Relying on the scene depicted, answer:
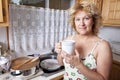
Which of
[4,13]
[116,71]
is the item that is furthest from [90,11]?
[116,71]

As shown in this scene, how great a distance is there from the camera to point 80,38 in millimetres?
1213

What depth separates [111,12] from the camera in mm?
1744

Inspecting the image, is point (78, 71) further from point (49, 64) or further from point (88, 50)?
point (49, 64)

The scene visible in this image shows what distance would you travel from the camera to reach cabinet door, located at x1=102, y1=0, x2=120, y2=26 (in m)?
1.68

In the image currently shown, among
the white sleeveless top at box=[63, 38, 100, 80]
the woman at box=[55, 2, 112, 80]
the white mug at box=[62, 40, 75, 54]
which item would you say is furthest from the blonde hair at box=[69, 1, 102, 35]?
the white mug at box=[62, 40, 75, 54]

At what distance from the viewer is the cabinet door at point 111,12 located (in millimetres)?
1685

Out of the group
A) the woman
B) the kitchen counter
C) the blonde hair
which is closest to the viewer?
the woman

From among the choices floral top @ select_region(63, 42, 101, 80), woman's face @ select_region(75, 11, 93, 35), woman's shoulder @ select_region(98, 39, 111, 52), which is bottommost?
floral top @ select_region(63, 42, 101, 80)

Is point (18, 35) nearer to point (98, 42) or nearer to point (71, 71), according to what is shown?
point (71, 71)

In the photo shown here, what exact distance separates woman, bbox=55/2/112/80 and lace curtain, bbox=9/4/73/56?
1.97ft

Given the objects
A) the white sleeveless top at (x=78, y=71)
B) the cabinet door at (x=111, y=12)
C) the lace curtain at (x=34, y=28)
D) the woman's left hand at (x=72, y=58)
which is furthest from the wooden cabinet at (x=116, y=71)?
the woman's left hand at (x=72, y=58)

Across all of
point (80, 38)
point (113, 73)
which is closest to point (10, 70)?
point (80, 38)

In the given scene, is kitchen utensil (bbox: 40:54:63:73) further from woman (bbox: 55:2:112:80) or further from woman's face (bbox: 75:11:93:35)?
woman's face (bbox: 75:11:93:35)

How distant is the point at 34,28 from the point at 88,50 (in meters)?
0.81
